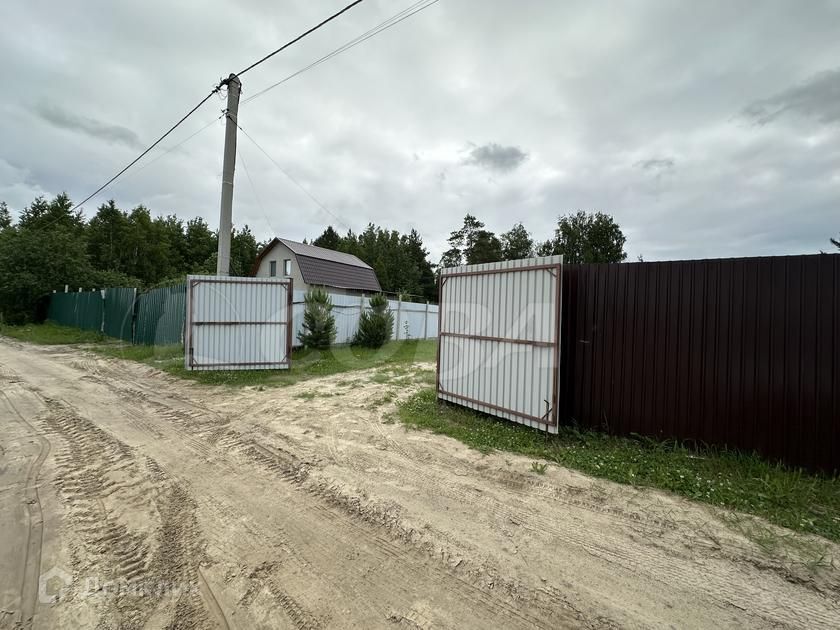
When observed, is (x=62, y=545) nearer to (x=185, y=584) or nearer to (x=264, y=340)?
(x=185, y=584)

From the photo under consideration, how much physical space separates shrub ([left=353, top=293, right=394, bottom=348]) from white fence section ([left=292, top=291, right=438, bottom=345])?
397 mm

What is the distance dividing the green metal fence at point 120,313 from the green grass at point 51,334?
0.64m

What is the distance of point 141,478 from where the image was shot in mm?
3211

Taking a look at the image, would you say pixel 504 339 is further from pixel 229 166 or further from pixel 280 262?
pixel 280 262

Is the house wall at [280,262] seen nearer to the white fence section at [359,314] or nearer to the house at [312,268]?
the house at [312,268]

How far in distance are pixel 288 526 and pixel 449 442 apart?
7.27ft

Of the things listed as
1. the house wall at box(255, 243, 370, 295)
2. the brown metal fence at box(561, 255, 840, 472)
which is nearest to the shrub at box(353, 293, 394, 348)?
the house wall at box(255, 243, 370, 295)

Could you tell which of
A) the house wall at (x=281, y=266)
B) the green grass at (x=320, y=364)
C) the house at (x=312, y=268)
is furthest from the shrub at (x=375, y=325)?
the house wall at (x=281, y=266)

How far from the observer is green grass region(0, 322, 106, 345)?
13439 mm

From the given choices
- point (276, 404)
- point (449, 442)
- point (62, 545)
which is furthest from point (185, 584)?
point (276, 404)

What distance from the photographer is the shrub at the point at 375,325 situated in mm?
12578

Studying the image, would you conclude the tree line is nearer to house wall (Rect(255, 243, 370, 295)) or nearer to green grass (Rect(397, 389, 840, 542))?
house wall (Rect(255, 243, 370, 295))

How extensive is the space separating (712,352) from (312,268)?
60.8 feet

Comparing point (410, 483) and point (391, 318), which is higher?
point (391, 318)
